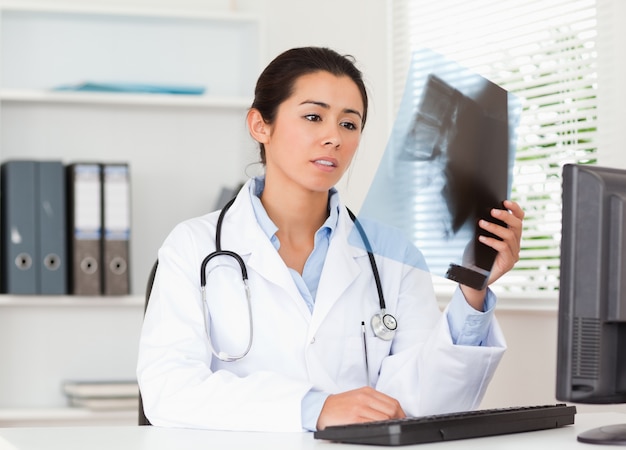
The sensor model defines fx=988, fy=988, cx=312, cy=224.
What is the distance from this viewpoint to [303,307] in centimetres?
180

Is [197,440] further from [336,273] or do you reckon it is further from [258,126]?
[258,126]

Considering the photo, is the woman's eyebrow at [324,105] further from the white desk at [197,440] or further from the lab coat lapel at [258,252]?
the white desk at [197,440]

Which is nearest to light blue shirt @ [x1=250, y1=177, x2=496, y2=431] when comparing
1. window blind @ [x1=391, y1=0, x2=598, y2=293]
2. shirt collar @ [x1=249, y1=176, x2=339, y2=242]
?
shirt collar @ [x1=249, y1=176, x2=339, y2=242]

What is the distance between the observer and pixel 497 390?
2.38 meters

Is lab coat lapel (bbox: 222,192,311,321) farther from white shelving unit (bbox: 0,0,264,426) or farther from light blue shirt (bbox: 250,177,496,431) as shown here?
white shelving unit (bbox: 0,0,264,426)

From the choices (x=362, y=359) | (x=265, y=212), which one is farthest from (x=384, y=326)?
(x=265, y=212)

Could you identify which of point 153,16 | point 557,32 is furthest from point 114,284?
point 557,32

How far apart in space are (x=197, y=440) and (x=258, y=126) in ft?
2.62

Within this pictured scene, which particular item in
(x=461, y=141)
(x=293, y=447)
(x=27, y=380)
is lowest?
(x=27, y=380)

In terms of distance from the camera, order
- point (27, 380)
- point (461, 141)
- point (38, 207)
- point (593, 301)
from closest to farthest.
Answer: point (593, 301) < point (461, 141) < point (38, 207) < point (27, 380)

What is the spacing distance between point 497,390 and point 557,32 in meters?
0.85

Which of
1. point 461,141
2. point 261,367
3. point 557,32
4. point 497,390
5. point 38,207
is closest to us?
point 461,141

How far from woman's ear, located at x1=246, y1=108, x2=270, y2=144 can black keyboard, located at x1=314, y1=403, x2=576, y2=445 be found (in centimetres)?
79

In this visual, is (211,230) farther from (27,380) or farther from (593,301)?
(27,380)
